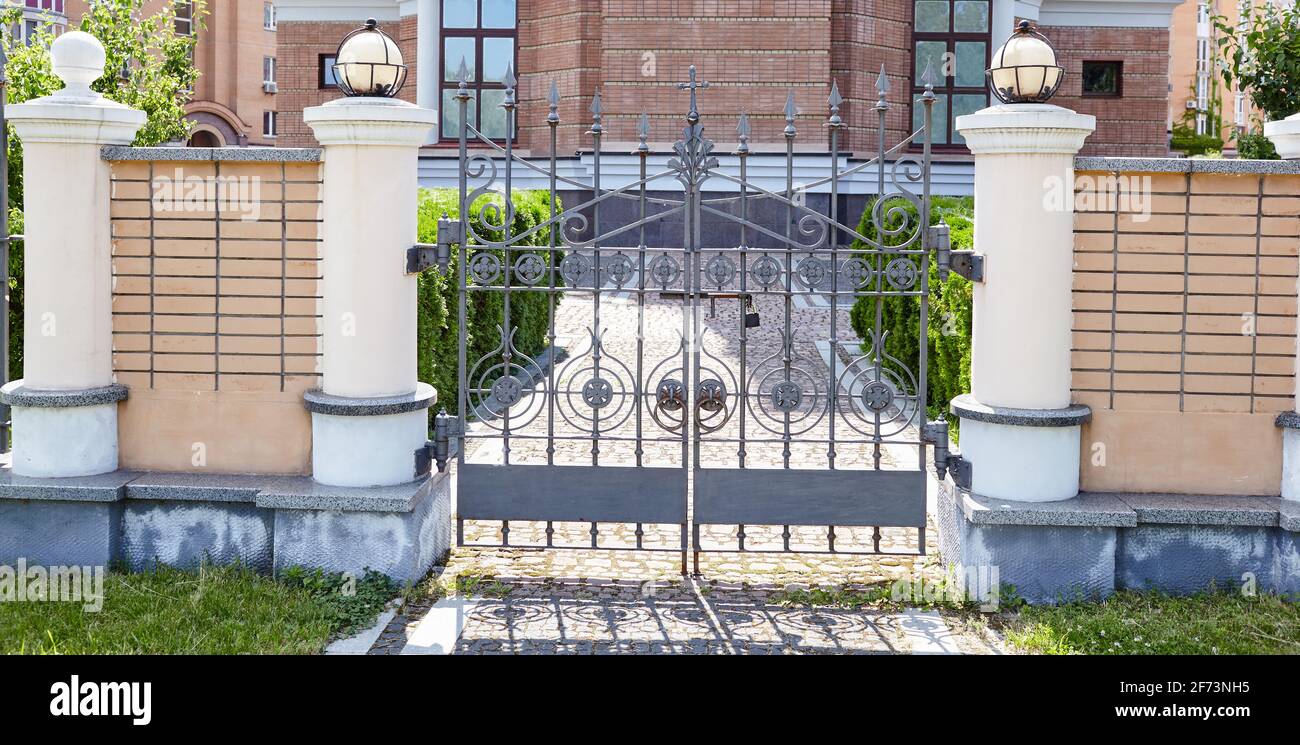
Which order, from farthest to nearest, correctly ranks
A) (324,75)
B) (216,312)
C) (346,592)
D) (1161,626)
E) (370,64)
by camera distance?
(324,75) → (216,312) → (370,64) → (346,592) → (1161,626)

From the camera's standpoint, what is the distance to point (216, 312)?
602 centimetres

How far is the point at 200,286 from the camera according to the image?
19.7 feet

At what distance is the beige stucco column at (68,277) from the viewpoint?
5855mm

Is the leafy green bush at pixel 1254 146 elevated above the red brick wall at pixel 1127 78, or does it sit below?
below

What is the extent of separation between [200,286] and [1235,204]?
4.88 m

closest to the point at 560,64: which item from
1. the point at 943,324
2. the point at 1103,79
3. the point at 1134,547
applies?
the point at 1103,79

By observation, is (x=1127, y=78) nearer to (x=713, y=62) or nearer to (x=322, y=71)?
(x=713, y=62)

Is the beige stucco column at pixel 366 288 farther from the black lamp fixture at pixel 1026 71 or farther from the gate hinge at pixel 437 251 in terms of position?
the black lamp fixture at pixel 1026 71

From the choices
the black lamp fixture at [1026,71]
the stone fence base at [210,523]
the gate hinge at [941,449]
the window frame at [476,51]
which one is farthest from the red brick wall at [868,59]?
the stone fence base at [210,523]

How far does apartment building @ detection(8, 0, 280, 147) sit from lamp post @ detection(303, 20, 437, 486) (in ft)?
108

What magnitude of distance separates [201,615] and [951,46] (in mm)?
17443

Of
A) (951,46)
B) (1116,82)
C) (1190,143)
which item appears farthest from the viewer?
(1190,143)

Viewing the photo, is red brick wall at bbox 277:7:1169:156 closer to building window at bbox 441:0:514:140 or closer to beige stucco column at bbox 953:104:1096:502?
building window at bbox 441:0:514:140
